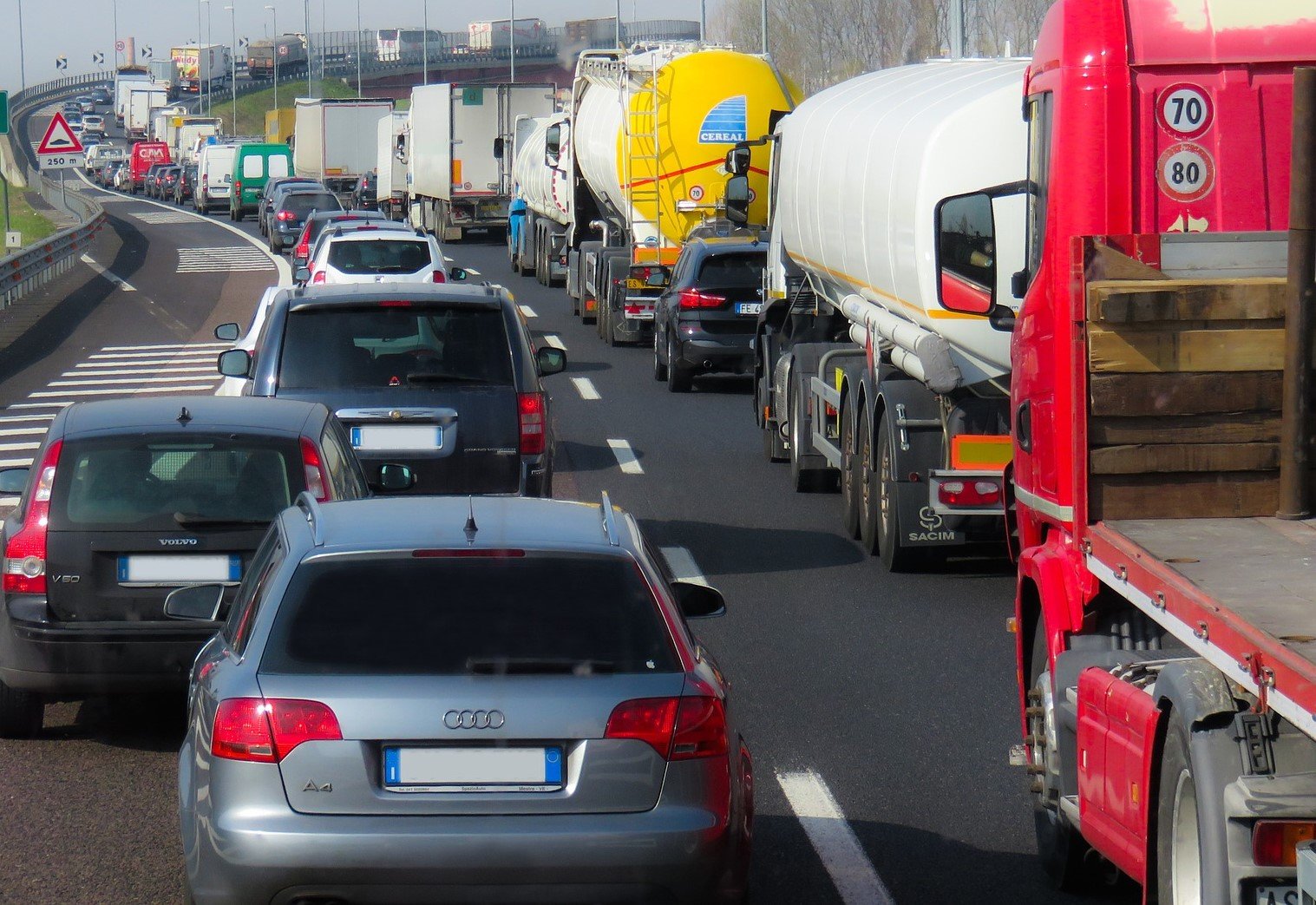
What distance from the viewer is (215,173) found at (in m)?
80.9

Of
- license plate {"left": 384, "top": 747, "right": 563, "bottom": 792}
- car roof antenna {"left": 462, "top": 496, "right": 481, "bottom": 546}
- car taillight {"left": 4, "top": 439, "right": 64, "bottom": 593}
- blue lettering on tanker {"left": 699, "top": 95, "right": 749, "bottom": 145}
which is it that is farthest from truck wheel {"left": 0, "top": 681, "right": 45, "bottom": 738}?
blue lettering on tanker {"left": 699, "top": 95, "right": 749, "bottom": 145}

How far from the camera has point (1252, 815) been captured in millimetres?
4164

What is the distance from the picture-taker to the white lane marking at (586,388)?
2242 cm

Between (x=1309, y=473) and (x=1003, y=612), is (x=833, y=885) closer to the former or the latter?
(x=1309, y=473)

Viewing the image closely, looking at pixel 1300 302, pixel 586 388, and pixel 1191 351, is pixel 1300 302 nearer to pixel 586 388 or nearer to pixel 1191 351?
pixel 1191 351

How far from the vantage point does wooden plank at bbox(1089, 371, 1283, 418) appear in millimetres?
5641

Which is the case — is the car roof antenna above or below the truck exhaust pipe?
below

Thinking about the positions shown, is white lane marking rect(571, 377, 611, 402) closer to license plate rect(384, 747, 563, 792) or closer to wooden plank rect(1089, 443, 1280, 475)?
wooden plank rect(1089, 443, 1280, 475)

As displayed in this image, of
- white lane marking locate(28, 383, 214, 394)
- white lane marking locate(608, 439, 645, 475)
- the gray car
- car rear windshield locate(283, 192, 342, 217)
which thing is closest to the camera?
the gray car

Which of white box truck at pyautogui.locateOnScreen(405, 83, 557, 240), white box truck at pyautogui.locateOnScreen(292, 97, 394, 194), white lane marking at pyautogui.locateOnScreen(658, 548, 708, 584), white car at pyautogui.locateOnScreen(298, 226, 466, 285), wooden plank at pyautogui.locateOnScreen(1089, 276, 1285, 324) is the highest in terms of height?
white box truck at pyautogui.locateOnScreen(292, 97, 394, 194)

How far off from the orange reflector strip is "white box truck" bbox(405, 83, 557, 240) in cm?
3650

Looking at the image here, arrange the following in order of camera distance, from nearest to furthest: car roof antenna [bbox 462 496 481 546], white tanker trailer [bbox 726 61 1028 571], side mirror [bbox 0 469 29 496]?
car roof antenna [bbox 462 496 481 546] < side mirror [bbox 0 469 29 496] < white tanker trailer [bbox 726 61 1028 571]

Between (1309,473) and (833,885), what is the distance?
190cm

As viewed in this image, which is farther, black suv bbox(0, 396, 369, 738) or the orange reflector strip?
the orange reflector strip
